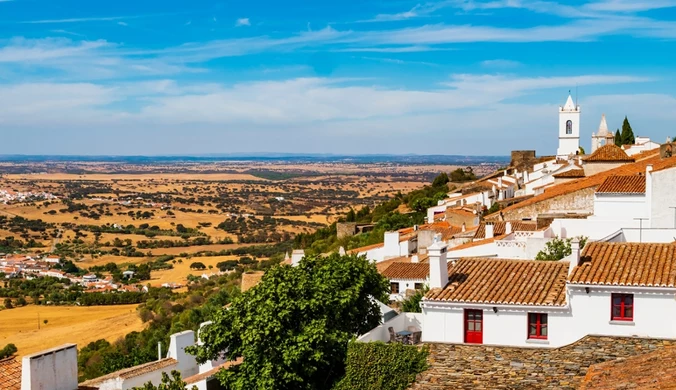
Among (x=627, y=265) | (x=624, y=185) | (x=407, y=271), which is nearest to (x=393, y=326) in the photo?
(x=627, y=265)

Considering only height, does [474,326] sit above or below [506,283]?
below

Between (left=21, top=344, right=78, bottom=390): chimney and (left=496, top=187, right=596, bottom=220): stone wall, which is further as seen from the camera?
(left=496, top=187, right=596, bottom=220): stone wall

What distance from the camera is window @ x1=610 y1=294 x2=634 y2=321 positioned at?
16.4m

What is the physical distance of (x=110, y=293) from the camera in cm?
6353

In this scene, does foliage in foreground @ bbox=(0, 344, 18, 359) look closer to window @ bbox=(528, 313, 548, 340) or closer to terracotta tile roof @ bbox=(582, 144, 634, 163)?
window @ bbox=(528, 313, 548, 340)

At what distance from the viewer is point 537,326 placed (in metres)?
17.1

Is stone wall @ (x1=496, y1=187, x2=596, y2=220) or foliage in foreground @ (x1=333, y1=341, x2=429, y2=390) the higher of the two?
stone wall @ (x1=496, y1=187, x2=596, y2=220)

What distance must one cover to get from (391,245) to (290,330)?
62.2 feet

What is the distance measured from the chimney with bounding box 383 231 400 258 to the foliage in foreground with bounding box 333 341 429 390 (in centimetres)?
1942

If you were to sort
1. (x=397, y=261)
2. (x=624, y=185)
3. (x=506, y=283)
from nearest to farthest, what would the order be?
1. (x=506, y=283)
2. (x=624, y=185)
3. (x=397, y=261)

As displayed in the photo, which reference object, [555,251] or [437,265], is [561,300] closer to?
[437,265]

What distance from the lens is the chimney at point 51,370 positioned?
1397 cm

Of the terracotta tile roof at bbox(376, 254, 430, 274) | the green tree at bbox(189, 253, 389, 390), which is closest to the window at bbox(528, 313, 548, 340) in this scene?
the green tree at bbox(189, 253, 389, 390)

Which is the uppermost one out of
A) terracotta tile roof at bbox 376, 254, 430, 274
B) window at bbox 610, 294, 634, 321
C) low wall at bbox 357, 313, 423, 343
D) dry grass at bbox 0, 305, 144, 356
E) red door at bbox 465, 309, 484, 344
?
window at bbox 610, 294, 634, 321
